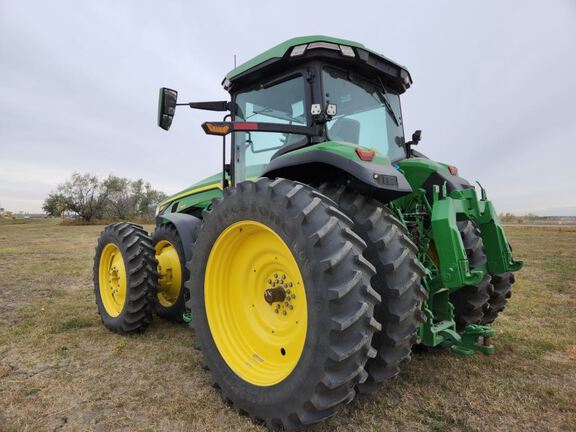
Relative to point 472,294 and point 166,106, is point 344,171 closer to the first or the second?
point 472,294

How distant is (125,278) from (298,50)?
2.70 m

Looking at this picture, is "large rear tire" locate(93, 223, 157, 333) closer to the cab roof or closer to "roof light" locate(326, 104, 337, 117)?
the cab roof

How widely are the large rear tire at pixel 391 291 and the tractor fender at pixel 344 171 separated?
0.18 m

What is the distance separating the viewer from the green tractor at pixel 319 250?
183 cm

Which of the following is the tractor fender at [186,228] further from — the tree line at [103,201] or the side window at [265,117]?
the tree line at [103,201]

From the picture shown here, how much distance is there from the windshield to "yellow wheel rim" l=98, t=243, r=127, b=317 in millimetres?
2545

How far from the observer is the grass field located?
2123 mm

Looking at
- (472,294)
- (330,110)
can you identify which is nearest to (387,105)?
(330,110)

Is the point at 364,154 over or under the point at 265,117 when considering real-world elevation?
under

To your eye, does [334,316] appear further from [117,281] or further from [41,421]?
[117,281]

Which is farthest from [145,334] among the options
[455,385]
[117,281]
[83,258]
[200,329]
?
[83,258]

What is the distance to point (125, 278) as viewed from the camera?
3689mm

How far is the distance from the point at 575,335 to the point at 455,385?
6.30ft

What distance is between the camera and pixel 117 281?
12.8ft
